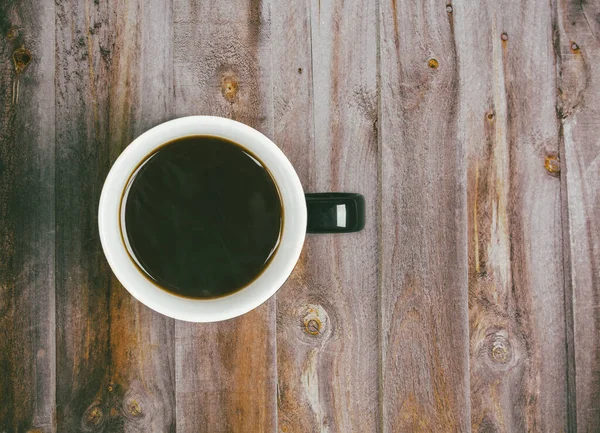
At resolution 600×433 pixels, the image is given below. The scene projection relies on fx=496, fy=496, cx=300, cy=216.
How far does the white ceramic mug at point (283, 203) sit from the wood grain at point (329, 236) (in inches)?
4.6

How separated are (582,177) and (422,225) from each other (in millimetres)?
240

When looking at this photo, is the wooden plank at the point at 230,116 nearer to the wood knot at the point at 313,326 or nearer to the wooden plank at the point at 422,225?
the wood knot at the point at 313,326

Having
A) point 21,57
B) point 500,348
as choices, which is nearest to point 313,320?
point 500,348

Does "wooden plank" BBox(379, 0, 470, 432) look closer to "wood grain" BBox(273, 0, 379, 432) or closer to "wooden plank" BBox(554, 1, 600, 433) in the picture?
"wood grain" BBox(273, 0, 379, 432)

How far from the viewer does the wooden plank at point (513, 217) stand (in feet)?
2.27

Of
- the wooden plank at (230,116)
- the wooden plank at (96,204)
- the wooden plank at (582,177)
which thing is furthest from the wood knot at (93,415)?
the wooden plank at (582,177)

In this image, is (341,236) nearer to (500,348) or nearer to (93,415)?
(500,348)

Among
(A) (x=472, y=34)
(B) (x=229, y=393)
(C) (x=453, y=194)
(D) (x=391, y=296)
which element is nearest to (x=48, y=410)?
(B) (x=229, y=393)

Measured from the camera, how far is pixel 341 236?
68 centimetres

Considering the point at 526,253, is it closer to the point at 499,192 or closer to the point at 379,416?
the point at 499,192

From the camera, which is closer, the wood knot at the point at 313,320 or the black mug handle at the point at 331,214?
the black mug handle at the point at 331,214

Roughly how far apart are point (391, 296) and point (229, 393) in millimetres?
257

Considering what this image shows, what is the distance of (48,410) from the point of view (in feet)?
2.16

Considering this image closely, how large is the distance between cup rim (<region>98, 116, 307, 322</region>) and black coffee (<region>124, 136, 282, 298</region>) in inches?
0.9
